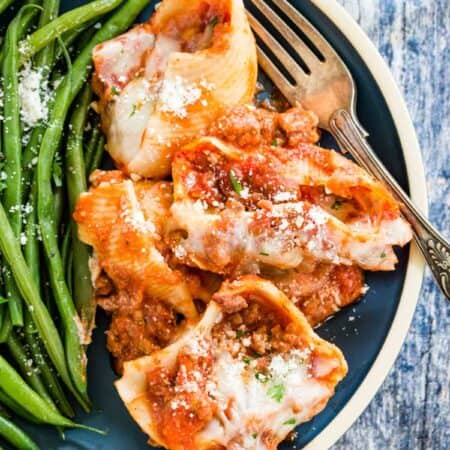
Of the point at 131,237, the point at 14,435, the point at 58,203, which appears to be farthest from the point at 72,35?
the point at 14,435

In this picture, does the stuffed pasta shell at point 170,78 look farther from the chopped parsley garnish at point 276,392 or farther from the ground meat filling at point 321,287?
the chopped parsley garnish at point 276,392

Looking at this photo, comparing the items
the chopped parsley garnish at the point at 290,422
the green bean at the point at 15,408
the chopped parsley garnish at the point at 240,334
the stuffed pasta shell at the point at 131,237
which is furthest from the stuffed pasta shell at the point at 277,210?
the green bean at the point at 15,408

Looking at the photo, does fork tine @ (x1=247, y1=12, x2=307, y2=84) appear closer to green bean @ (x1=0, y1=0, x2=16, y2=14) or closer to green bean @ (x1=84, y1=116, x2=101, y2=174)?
green bean @ (x1=84, y1=116, x2=101, y2=174)

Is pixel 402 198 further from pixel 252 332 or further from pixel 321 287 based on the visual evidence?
pixel 252 332

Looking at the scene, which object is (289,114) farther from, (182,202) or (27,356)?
(27,356)

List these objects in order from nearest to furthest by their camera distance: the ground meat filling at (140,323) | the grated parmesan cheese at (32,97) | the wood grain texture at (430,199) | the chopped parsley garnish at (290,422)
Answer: the chopped parsley garnish at (290,422) → the ground meat filling at (140,323) → the grated parmesan cheese at (32,97) → the wood grain texture at (430,199)

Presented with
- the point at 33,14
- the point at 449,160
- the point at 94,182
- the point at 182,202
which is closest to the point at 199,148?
the point at 182,202
